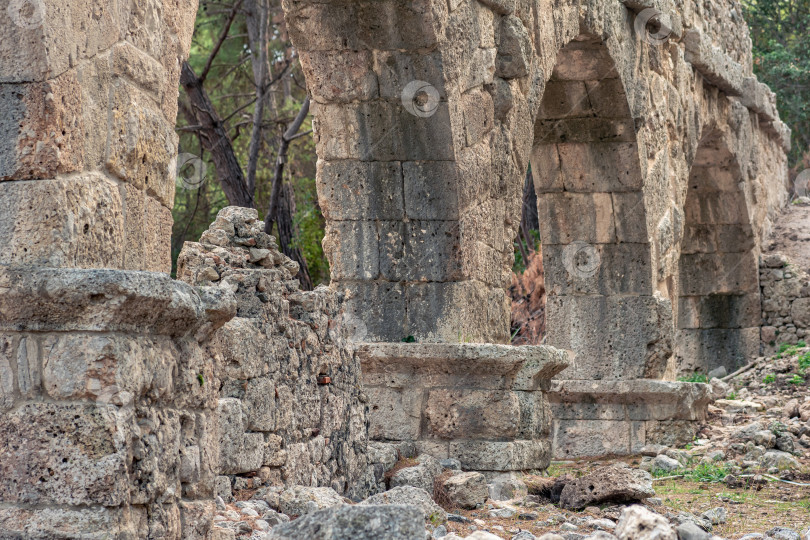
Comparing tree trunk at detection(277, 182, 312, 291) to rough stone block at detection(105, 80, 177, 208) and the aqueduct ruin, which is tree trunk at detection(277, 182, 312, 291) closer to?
the aqueduct ruin

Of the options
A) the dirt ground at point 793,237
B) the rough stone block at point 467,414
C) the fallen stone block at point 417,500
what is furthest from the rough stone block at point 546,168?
the dirt ground at point 793,237

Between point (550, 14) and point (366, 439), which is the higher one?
point (550, 14)

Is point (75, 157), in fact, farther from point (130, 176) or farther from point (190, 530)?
point (190, 530)

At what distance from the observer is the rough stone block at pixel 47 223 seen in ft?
8.66

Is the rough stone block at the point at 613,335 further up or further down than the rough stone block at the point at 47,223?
further down

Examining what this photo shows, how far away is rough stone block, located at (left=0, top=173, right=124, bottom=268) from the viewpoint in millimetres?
2639

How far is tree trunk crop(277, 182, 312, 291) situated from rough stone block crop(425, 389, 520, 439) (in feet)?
19.4

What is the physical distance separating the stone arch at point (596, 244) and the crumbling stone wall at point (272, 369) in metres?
4.69

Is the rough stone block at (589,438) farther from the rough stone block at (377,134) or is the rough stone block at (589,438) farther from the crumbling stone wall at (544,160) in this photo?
the rough stone block at (377,134)

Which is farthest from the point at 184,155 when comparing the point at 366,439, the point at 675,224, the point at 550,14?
the point at 366,439

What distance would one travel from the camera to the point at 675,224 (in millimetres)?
10414

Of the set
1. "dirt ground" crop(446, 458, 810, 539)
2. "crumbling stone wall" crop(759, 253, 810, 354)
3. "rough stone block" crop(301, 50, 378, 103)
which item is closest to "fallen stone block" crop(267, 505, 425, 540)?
"dirt ground" crop(446, 458, 810, 539)

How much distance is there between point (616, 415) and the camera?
30.0 feet

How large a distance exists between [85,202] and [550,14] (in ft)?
16.7
